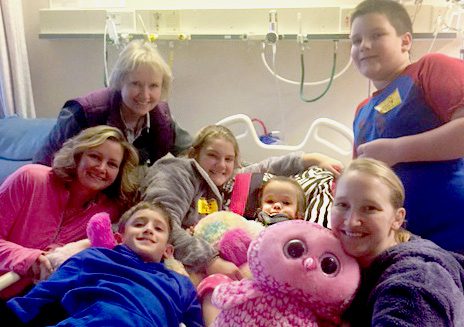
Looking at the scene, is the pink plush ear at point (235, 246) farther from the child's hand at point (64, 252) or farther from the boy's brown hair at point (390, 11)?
the boy's brown hair at point (390, 11)

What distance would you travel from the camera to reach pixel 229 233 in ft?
6.44

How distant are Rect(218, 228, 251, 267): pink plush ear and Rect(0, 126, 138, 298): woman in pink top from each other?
20.9 inches

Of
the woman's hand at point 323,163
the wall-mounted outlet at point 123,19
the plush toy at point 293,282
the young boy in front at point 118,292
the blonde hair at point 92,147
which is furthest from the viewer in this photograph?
the wall-mounted outlet at point 123,19

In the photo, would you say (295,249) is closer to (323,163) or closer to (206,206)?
(206,206)

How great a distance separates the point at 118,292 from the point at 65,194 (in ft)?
2.24

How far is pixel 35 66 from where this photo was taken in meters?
3.59

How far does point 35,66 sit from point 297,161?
2103mm

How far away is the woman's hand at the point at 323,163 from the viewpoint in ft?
8.15

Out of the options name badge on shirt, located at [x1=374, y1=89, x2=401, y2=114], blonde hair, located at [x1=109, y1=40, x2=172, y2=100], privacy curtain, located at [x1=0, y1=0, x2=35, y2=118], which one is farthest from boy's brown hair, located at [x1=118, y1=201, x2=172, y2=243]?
privacy curtain, located at [x1=0, y1=0, x2=35, y2=118]

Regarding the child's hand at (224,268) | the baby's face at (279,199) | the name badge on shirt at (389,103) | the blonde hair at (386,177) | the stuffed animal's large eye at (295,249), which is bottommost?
the child's hand at (224,268)

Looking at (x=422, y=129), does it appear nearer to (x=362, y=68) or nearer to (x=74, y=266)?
(x=362, y=68)

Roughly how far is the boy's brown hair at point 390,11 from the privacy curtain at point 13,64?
2.32 metres

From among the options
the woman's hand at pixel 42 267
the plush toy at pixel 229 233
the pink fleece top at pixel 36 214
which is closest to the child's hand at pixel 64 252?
the woman's hand at pixel 42 267

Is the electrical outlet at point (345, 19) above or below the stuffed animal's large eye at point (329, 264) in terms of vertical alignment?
above
